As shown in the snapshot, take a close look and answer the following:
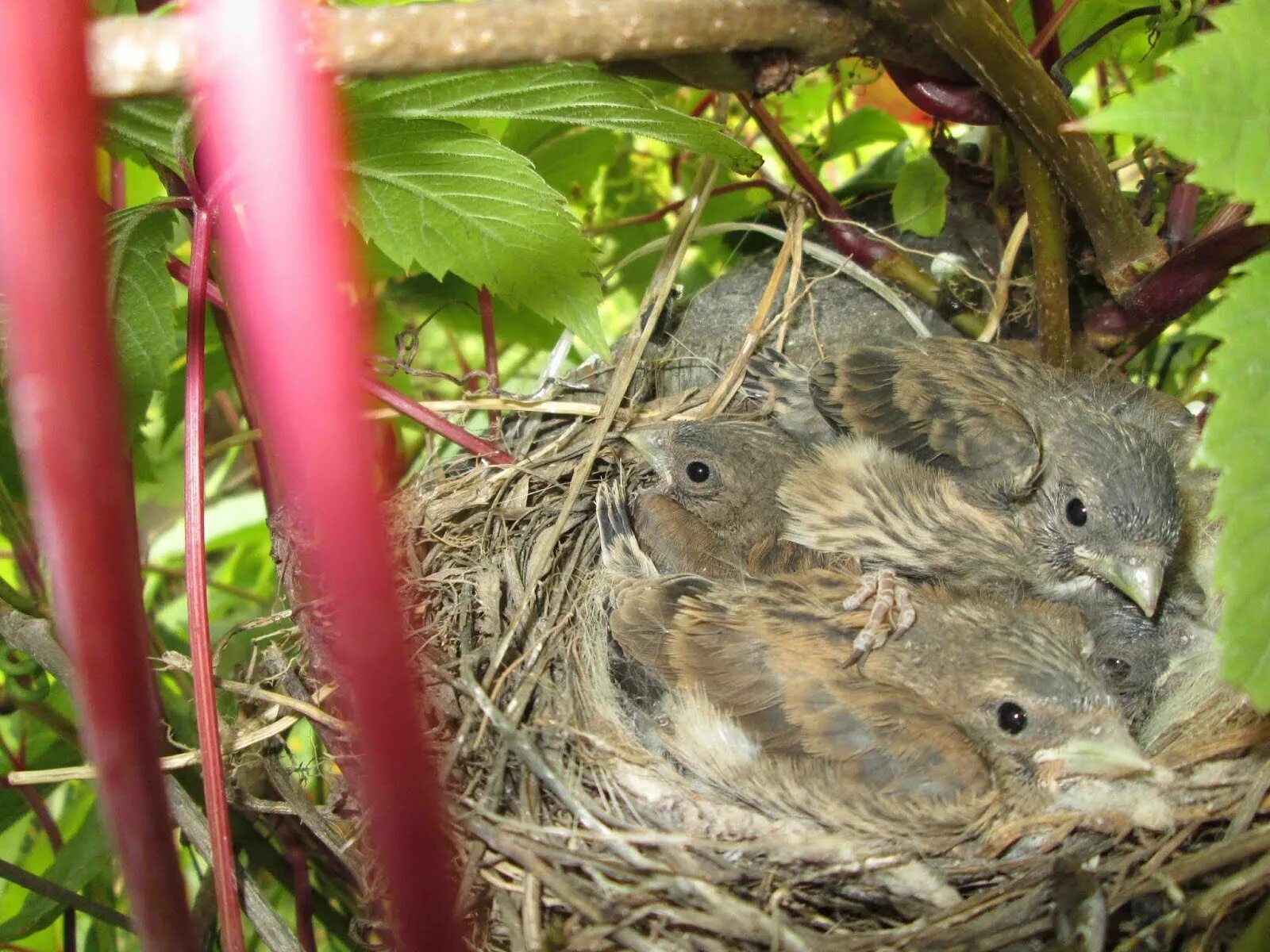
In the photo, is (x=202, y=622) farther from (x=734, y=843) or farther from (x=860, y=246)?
(x=860, y=246)

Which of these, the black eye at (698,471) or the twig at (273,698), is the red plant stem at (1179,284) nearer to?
the black eye at (698,471)

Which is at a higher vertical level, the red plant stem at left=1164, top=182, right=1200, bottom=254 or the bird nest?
the red plant stem at left=1164, top=182, right=1200, bottom=254

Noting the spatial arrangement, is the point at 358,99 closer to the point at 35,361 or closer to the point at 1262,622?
the point at 35,361

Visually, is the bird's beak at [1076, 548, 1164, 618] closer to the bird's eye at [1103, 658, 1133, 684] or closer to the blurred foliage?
the bird's eye at [1103, 658, 1133, 684]

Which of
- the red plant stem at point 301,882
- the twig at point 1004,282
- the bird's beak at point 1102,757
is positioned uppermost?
the twig at point 1004,282

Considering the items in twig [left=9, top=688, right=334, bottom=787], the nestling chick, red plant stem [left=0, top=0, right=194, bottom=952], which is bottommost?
twig [left=9, top=688, right=334, bottom=787]

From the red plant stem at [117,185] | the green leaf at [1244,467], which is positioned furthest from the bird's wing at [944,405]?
the red plant stem at [117,185]

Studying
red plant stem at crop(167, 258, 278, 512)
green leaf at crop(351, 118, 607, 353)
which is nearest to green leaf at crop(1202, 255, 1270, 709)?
green leaf at crop(351, 118, 607, 353)
